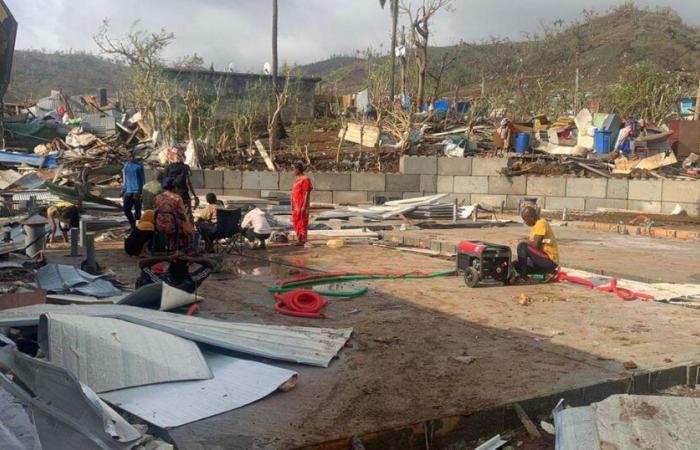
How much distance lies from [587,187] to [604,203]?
574 mm

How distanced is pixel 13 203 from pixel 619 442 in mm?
13621

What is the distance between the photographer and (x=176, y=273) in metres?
7.20

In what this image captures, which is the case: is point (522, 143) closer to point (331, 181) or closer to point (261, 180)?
point (331, 181)

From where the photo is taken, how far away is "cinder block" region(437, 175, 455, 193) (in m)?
18.3

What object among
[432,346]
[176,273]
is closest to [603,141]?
[176,273]

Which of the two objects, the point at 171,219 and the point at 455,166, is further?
the point at 455,166

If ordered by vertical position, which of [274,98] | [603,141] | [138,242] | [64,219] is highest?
[274,98]

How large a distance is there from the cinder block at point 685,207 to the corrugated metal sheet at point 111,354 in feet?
48.5

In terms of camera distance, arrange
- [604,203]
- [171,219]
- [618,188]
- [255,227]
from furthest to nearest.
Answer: [604,203]
[618,188]
[255,227]
[171,219]

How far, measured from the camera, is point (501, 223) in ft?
50.0

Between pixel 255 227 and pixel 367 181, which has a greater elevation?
pixel 367 181

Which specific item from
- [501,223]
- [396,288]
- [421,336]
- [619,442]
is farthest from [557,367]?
[501,223]

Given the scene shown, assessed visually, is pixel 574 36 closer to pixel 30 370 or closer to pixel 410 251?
pixel 410 251

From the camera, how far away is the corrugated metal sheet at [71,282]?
6.71 meters
